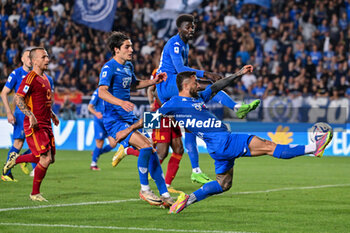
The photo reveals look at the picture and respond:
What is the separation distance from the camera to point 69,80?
23969 mm

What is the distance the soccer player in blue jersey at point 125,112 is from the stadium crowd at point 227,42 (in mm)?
10780

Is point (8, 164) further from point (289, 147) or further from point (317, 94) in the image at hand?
point (317, 94)

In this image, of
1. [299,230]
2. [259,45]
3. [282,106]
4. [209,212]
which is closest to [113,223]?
[209,212]

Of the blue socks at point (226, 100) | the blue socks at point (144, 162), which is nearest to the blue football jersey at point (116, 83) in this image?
the blue socks at point (144, 162)

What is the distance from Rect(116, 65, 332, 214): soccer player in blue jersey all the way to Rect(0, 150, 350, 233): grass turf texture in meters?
0.32

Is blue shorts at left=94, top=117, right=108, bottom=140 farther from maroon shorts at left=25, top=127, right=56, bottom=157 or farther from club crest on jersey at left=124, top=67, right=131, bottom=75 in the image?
club crest on jersey at left=124, top=67, right=131, bottom=75

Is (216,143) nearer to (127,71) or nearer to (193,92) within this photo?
(193,92)

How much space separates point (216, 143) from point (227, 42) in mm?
16071

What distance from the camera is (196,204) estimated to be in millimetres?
8359

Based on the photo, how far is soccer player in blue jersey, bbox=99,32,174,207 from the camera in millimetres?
8062

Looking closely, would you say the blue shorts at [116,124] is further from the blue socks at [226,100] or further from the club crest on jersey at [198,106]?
the blue socks at [226,100]

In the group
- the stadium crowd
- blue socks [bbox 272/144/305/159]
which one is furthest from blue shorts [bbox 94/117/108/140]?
blue socks [bbox 272/144/305/159]

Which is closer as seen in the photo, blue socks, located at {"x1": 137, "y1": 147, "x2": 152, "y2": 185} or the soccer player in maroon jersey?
blue socks, located at {"x1": 137, "y1": 147, "x2": 152, "y2": 185}

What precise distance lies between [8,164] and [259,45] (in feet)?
44.2
